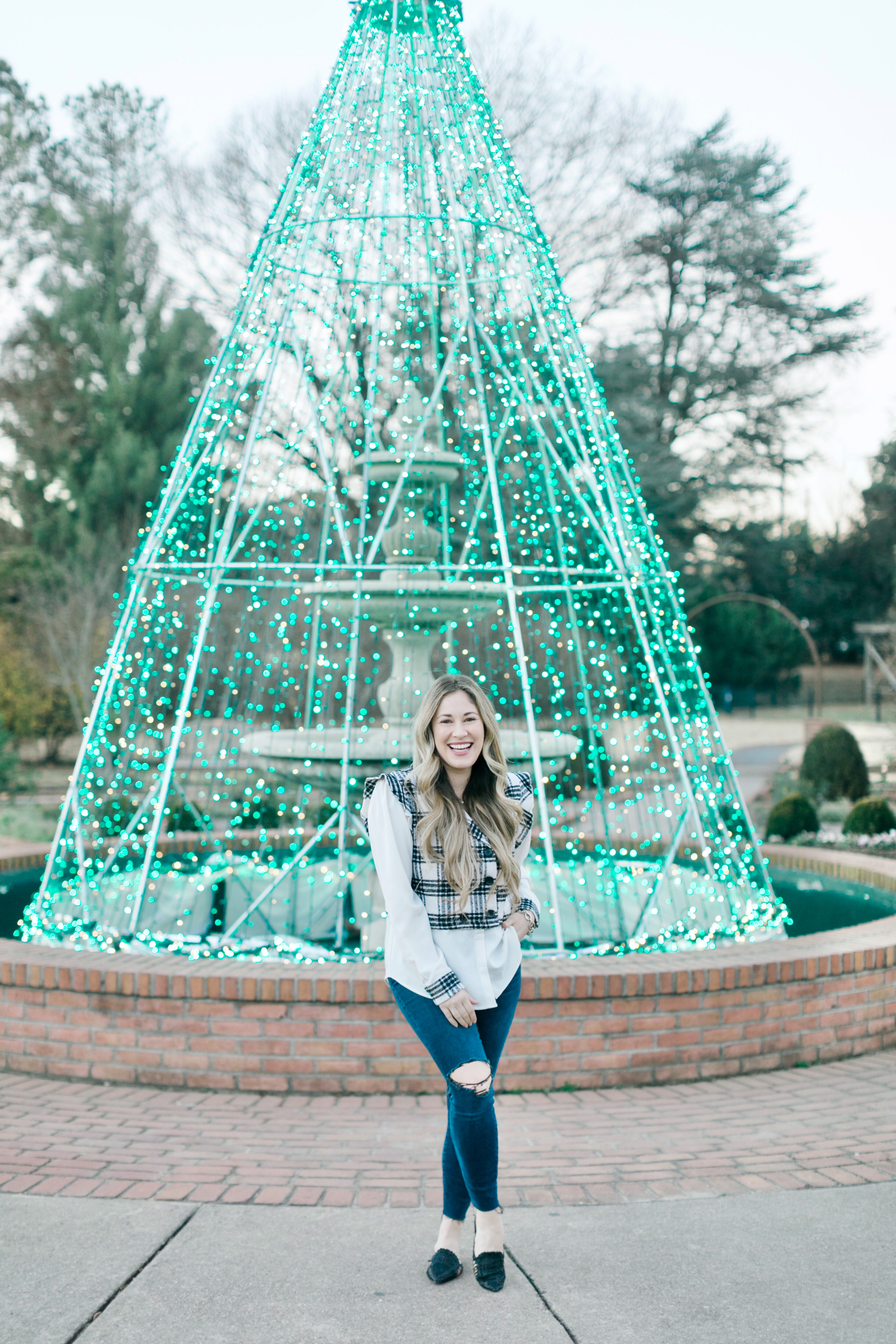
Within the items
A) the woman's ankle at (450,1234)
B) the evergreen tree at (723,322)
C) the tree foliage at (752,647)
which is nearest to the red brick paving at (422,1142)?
the woman's ankle at (450,1234)

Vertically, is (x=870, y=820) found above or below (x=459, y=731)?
below

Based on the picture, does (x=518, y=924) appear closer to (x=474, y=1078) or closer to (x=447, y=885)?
(x=447, y=885)

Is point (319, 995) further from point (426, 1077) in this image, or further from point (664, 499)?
point (664, 499)

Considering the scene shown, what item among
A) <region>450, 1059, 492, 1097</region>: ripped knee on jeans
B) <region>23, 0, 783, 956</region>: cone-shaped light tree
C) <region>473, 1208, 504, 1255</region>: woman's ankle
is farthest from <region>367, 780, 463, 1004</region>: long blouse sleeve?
<region>23, 0, 783, 956</region>: cone-shaped light tree

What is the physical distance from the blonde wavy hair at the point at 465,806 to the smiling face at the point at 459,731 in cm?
1

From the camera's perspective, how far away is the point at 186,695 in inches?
219

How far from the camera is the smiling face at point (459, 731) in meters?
2.97

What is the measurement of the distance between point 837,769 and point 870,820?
4.52 metres

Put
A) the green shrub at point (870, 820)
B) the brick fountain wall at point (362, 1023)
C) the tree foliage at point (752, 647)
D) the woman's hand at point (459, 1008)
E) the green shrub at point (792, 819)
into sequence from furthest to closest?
the tree foliage at point (752, 647) < the green shrub at point (792, 819) < the green shrub at point (870, 820) < the brick fountain wall at point (362, 1023) < the woman's hand at point (459, 1008)

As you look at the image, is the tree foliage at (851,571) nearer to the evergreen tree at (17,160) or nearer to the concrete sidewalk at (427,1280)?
the evergreen tree at (17,160)

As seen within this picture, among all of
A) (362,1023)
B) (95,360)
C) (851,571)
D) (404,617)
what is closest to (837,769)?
(404,617)

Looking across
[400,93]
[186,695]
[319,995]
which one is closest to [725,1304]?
[319,995]

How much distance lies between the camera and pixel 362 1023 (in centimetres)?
446

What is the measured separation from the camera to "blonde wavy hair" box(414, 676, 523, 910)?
9.43 feet
